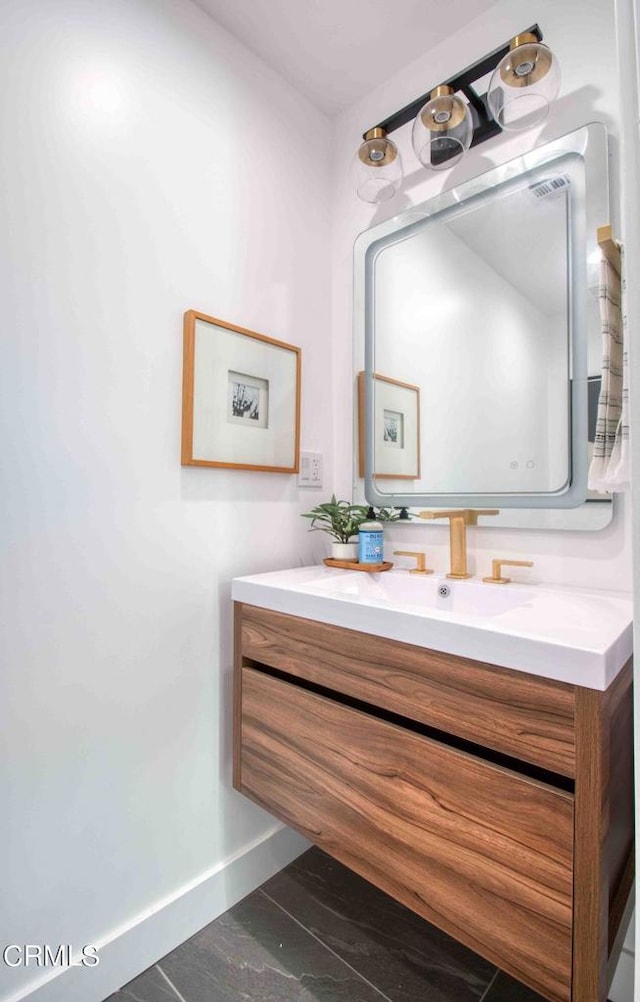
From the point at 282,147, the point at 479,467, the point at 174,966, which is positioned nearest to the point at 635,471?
the point at 479,467

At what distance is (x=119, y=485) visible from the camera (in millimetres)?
1133

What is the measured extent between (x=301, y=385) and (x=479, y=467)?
628 mm

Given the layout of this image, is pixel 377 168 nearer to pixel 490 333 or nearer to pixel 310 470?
pixel 490 333

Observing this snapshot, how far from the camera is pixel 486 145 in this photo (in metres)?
1.31

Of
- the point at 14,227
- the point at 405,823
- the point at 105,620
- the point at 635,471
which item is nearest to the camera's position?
the point at 635,471

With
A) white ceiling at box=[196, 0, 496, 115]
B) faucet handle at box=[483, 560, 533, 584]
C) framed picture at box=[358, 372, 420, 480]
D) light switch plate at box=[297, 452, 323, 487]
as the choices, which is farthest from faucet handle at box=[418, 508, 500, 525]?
white ceiling at box=[196, 0, 496, 115]

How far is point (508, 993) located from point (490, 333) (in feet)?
5.16

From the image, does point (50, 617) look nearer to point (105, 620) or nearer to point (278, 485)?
point (105, 620)

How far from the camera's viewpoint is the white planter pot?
150cm

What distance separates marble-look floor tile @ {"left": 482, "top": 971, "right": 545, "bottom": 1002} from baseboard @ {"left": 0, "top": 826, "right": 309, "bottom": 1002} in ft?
2.06

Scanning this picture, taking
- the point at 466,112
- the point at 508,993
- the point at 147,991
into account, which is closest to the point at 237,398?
the point at 466,112

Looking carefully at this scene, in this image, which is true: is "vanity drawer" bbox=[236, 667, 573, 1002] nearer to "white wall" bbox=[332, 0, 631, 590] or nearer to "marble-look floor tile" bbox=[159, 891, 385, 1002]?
"marble-look floor tile" bbox=[159, 891, 385, 1002]
